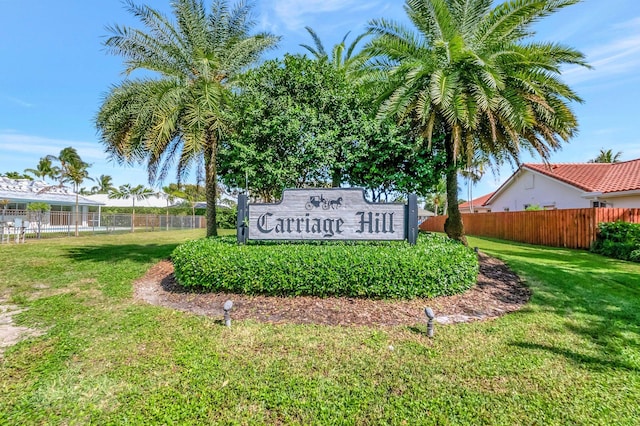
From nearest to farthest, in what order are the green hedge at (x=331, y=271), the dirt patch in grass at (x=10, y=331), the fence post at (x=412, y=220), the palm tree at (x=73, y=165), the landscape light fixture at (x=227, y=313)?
the dirt patch in grass at (x=10, y=331)
the landscape light fixture at (x=227, y=313)
the green hedge at (x=331, y=271)
the fence post at (x=412, y=220)
the palm tree at (x=73, y=165)

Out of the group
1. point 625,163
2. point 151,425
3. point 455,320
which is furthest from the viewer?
point 625,163

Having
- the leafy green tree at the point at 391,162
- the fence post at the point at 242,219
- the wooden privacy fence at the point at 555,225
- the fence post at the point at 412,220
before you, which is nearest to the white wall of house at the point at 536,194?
the wooden privacy fence at the point at 555,225

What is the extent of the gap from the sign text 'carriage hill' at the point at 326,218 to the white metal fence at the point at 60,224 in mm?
15009

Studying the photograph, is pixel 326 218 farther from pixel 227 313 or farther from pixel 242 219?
pixel 227 313

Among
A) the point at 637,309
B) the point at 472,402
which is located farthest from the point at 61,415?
the point at 637,309

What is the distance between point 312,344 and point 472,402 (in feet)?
6.07

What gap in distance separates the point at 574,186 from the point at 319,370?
18.5 meters

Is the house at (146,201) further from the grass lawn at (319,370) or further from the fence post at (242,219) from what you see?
the grass lawn at (319,370)

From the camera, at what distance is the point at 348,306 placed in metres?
5.08

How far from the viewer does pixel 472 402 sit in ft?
9.43

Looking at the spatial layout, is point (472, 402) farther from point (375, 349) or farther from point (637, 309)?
point (637, 309)

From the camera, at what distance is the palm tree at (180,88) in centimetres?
816

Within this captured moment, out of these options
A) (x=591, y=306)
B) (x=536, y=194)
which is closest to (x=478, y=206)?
(x=536, y=194)

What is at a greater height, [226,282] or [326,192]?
[326,192]
